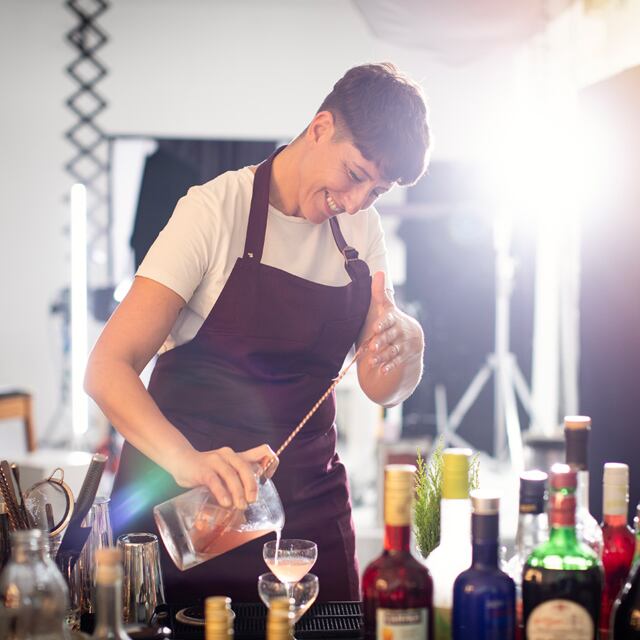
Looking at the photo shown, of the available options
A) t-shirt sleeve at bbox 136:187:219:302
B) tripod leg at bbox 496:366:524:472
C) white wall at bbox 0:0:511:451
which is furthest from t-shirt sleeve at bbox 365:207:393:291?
white wall at bbox 0:0:511:451

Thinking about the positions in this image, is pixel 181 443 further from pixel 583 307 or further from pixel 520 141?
pixel 520 141

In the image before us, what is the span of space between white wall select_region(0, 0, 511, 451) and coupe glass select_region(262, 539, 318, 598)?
5.28m

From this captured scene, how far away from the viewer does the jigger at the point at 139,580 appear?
1.18 m

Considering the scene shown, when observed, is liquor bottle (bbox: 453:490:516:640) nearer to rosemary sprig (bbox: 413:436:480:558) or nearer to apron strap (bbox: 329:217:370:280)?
rosemary sprig (bbox: 413:436:480:558)

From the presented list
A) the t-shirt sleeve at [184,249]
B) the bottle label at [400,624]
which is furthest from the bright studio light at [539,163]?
the bottle label at [400,624]

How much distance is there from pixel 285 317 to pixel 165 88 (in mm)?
4844

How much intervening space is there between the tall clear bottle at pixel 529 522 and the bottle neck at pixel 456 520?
0.21 ft

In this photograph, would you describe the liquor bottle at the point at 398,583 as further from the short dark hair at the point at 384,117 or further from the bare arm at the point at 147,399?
the short dark hair at the point at 384,117

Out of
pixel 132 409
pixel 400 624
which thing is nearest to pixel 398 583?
pixel 400 624

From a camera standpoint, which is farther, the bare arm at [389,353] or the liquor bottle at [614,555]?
the bare arm at [389,353]

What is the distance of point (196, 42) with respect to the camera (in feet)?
20.6

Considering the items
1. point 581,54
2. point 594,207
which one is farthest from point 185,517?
point 581,54

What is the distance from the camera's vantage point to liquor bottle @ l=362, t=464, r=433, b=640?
0.95 meters

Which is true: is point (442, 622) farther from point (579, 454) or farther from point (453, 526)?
point (579, 454)
